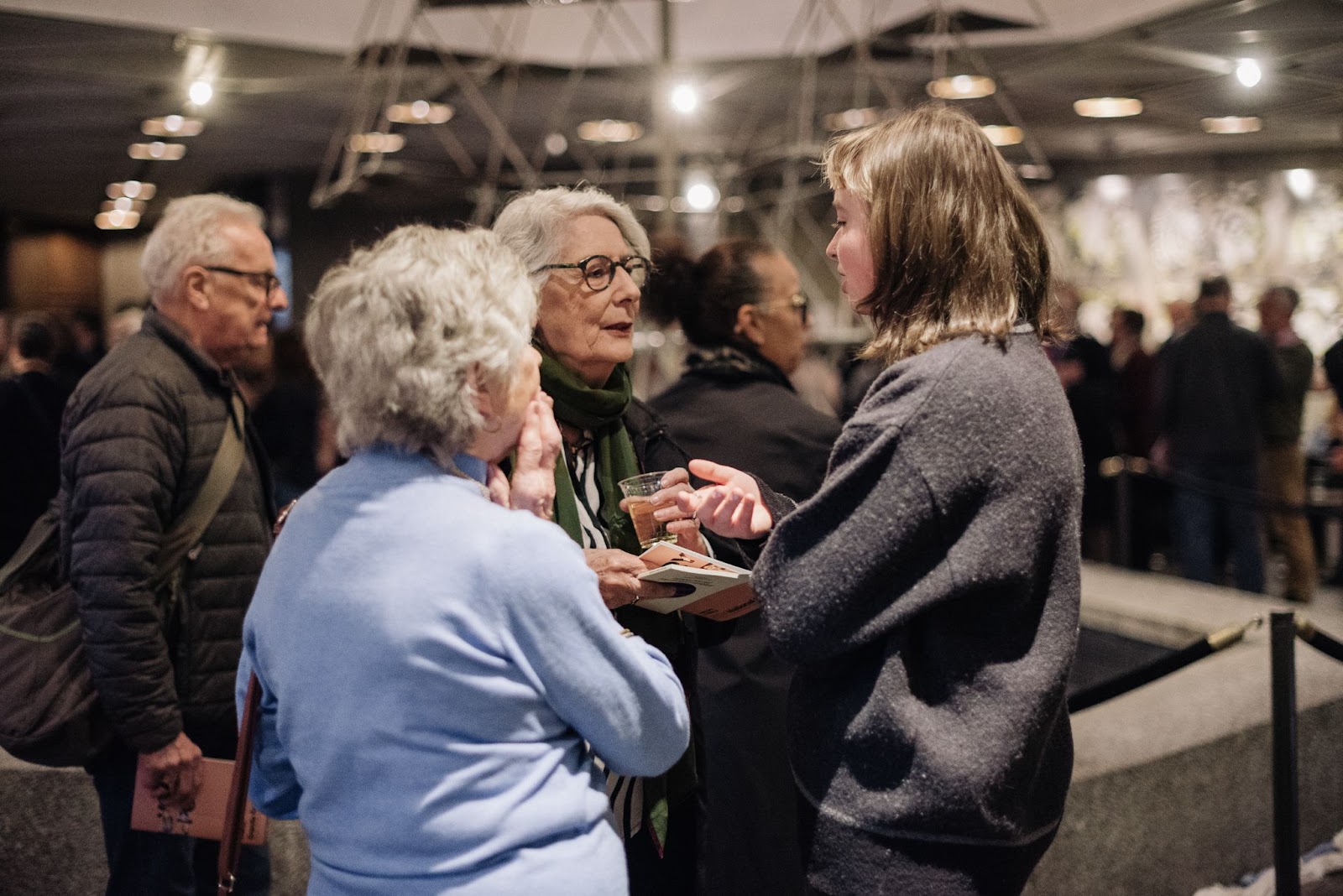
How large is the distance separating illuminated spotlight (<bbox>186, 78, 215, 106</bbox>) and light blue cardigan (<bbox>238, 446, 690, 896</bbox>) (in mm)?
5934

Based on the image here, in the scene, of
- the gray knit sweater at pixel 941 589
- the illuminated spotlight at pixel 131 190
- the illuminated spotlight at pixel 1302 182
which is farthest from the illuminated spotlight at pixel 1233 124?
the illuminated spotlight at pixel 131 190

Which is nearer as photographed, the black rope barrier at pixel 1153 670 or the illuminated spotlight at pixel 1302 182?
the black rope barrier at pixel 1153 670

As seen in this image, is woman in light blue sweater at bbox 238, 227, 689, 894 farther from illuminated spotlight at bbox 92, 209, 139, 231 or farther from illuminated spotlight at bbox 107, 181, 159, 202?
illuminated spotlight at bbox 107, 181, 159, 202

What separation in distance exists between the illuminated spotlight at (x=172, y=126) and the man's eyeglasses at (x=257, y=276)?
545 centimetres

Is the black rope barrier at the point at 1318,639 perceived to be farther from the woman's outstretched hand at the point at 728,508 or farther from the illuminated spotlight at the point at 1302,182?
the illuminated spotlight at the point at 1302,182

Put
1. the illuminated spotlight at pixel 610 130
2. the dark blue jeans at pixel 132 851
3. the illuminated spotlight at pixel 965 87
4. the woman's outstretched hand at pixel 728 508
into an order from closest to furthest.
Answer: the woman's outstretched hand at pixel 728 508 < the dark blue jeans at pixel 132 851 < the illuminated spotlight at pixel 965 87 < the illuminated spotlight at pixel 610 130

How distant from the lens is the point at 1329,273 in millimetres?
4633

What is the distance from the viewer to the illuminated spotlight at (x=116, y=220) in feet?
22.0

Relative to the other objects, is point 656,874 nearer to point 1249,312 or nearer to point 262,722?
point 262,722

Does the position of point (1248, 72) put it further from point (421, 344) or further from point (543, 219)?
point (421, 344)

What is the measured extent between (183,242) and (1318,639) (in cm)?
270

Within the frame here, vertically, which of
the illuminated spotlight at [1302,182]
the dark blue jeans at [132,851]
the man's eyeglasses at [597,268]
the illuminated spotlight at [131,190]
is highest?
the illuminated spotlight at [131,190]

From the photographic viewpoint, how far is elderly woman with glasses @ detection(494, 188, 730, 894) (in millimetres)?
1958

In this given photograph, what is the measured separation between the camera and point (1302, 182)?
461 centimetres
